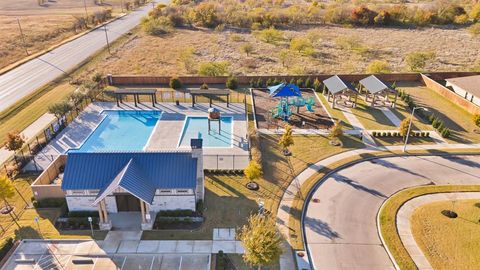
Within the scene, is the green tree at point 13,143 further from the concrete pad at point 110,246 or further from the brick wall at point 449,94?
the brick wall at point 449,94

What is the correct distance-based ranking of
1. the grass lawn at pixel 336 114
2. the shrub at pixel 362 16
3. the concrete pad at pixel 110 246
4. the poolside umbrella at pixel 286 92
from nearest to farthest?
1. the concrete pad at pixel 110 246
2. the grass lawn at pixel 336 114
3. the poolside umbrella at pixel 286 92
4. the shrub at pixel 362 16

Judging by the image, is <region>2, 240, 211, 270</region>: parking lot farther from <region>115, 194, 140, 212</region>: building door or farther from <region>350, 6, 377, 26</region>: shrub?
<region>350, 6, 377, 26</region>: shrub

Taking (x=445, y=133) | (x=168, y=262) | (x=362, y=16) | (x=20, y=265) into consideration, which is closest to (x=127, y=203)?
(x=168, y=262)

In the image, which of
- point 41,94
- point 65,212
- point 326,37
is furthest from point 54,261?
point 326,37

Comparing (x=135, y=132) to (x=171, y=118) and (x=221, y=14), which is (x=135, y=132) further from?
(x=221, y=14)

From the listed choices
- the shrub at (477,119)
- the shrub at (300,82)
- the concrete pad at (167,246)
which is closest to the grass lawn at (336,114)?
the shrub at (300,82)

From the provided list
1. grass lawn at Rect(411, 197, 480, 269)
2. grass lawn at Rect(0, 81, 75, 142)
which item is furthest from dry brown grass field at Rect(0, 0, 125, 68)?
grass lawn at Rect(411, 197, 480, 269)
